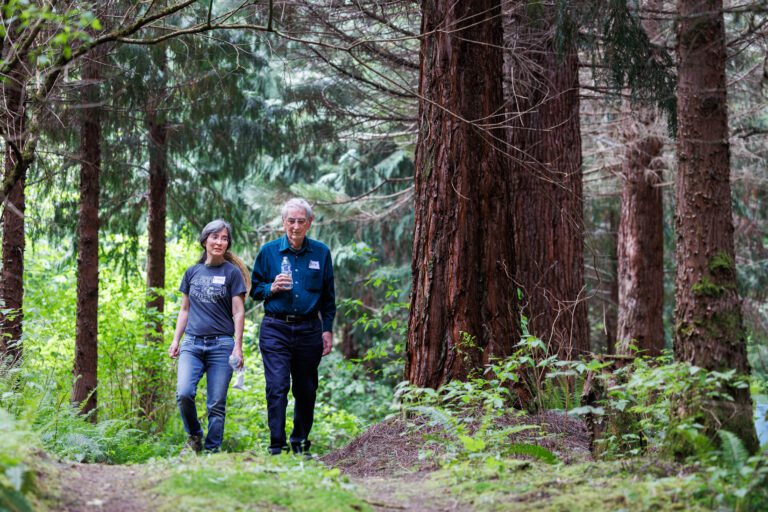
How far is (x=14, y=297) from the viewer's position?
846cm

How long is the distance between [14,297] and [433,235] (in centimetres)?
472

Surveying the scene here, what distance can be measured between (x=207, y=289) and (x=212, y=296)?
0.25 feet

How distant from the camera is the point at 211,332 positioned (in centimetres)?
661

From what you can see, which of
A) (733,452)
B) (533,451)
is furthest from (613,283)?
(733,452)

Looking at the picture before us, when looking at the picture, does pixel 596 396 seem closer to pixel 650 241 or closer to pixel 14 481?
pixel 14 481

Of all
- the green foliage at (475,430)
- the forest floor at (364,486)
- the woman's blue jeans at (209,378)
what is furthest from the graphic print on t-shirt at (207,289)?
the forest floor at (364,486)

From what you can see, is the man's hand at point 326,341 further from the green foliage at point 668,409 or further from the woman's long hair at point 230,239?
the green foliage at point 668,409

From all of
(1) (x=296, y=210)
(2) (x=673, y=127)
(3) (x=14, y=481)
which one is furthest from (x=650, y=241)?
(3) (x=14, y=481)

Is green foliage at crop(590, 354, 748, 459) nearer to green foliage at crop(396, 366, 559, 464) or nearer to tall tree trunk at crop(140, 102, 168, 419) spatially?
green foliage at crop(396, 366, 559, 464)

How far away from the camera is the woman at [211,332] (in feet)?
21.2

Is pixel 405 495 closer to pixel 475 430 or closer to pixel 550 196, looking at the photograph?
pixel 475 430

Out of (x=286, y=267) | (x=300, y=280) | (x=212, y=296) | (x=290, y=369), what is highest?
Answer: (x=286, y=267)

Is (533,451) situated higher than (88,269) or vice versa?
(88,269)

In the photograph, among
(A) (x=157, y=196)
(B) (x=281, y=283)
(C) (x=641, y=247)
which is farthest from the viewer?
(C) (x=641, y=247)
